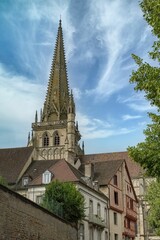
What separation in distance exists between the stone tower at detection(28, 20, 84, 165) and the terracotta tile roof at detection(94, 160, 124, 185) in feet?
97.5

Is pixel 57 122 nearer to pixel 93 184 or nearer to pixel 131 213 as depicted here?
pixel 131 213

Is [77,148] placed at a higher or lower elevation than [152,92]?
higher

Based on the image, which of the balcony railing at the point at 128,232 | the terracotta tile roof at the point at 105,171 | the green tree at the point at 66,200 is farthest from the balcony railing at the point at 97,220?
the green tree at the point at 66,200

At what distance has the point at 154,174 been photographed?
1614cm

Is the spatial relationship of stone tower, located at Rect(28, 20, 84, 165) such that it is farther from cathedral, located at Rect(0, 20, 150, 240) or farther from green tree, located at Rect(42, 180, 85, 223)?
green tree, located at Rect(42, 180, 85, 223)

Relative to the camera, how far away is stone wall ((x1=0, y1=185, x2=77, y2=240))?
18.4m

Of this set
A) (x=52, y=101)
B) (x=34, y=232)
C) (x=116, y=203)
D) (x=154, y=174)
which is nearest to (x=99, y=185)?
(x=116, y=203)

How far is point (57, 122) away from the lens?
9025cm

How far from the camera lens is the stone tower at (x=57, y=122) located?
85.5m

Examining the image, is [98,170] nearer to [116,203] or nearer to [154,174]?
[116,203]

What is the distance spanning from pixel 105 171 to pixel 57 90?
53834mm

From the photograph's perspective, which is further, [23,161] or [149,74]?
[23,161]

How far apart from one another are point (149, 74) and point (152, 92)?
0.67 meters

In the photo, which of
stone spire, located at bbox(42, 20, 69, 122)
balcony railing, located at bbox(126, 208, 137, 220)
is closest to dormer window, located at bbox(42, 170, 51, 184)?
balcony railing, located at bbox(126, 208, 137, 220)
